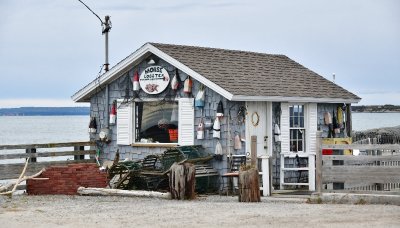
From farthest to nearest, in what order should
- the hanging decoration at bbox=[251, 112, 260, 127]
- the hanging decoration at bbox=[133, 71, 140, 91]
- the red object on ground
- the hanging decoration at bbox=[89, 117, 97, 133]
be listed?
the hanging decoration at bbox=[89, 117, 97, 133] → the hanging decoration at bbox=[133, 71, 140, 91] → the hanging decoration at bbox=[251, 112, 260, 127] → the red object on ground

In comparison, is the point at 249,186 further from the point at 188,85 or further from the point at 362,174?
the point at 188,85

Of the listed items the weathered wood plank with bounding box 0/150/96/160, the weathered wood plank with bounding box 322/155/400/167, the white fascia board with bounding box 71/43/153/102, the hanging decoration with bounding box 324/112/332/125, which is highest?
Result: the white fascia board with bounding box 71/43/153/102

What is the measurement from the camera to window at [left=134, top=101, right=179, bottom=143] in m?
24.4

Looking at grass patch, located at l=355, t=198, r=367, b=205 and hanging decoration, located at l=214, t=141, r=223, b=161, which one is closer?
grass patch, located at l=355, t=198, r=367, b=205

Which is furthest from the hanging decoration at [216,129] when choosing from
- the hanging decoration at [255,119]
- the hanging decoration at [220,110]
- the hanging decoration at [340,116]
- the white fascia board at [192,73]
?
the hanging decoration at [340,116]

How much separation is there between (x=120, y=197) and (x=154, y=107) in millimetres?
4096

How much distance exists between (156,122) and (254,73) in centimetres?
315

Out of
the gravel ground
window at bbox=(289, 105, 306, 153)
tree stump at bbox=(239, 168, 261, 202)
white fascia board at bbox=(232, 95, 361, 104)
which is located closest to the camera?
the gravel ground

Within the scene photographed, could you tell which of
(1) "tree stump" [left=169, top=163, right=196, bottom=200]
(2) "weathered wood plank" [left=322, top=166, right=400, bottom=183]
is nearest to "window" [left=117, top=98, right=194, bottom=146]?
(1) "tree stump" [left=169, top=163, right=196, bottom=200]

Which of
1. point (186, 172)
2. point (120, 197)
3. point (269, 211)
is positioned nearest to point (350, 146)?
point (269, 211)

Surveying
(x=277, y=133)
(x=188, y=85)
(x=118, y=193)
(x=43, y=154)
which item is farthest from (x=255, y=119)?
(x=43, y=154)

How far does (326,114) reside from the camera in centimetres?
2612

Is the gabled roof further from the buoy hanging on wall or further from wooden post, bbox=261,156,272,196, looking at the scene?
wooden post, bbox=261,156,272,196

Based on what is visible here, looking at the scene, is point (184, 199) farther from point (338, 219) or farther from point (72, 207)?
point (338, 219)
